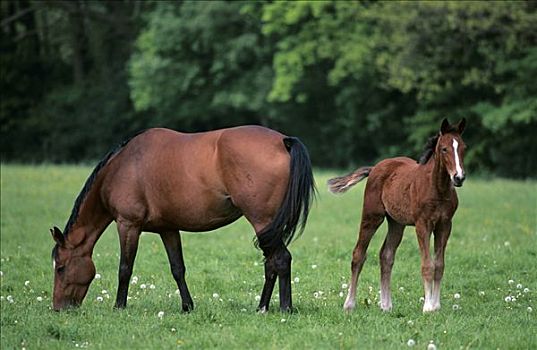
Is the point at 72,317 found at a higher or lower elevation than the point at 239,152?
lower

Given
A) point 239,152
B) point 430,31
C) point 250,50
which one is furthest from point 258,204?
point 250,50

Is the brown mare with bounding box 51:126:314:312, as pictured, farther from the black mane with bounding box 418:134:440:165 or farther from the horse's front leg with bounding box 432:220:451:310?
the horse's front leg with bounding box 432:220:451:310

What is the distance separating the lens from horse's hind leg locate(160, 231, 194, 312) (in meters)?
9.81

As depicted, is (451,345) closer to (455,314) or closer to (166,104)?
(455,314)

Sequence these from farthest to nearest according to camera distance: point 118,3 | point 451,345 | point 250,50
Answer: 1. point 118,3
2. point 250,50
3. point 451,345

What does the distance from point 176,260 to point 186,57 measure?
1300 inches

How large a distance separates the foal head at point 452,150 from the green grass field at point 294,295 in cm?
127

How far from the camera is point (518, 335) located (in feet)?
27.0

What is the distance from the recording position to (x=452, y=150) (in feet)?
29.4

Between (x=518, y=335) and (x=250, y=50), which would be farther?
(x=250, y=50)

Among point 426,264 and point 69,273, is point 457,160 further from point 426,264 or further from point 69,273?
point 69,273

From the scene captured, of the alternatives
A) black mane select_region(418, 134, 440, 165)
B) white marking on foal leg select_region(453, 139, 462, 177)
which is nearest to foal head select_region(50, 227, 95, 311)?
black mane select_region(418, 134, 440, 165)

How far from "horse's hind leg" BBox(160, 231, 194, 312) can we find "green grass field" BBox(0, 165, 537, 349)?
19cm

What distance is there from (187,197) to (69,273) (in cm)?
144
